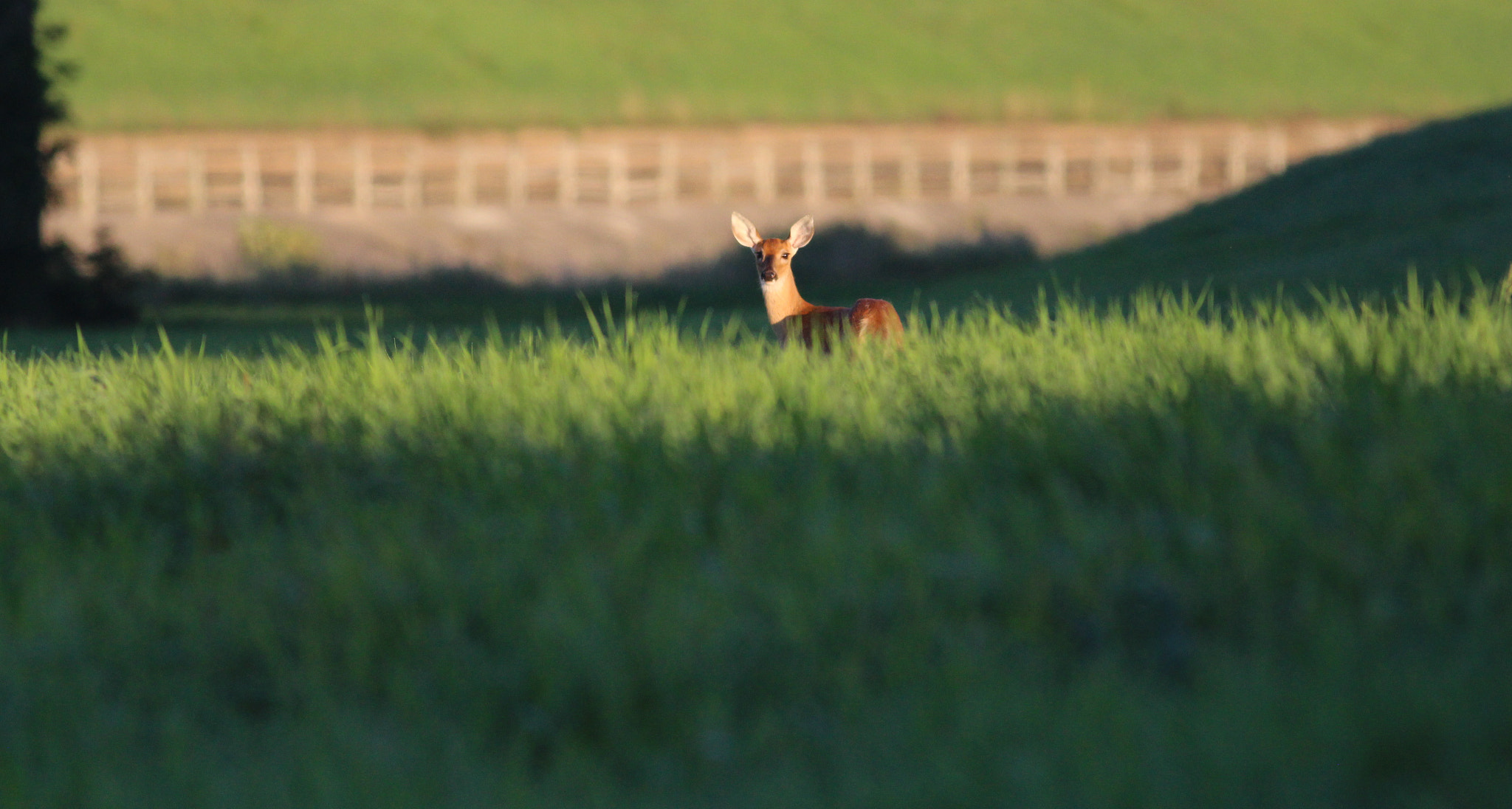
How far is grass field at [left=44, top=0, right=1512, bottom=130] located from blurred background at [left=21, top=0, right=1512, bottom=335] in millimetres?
189

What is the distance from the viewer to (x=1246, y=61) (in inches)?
2452

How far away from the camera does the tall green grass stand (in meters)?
3.99

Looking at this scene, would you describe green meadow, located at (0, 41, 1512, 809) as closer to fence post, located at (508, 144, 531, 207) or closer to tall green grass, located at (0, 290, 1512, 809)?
tall green grass, located at (0, 290, 1512, 809)

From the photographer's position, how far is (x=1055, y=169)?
1822 inches

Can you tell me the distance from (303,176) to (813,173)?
1407cm

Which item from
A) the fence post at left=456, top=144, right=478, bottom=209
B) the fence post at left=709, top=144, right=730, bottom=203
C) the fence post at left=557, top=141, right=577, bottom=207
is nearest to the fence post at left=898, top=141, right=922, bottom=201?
the fence post at left=709, top=144, right=730, bottom=203

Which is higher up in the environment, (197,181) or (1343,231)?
(197,181)

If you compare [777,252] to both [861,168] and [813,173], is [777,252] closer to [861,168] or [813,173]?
[813,173]

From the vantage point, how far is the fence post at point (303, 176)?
43.5 m

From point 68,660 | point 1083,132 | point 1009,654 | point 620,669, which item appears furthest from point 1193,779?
point 1083,132

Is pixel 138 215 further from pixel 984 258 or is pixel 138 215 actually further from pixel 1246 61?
pixel 1246 61

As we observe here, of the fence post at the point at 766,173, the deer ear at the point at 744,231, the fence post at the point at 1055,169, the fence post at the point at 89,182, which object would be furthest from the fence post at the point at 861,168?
the deer ear at the point at 744,231

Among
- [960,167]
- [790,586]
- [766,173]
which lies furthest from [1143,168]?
[790,586]

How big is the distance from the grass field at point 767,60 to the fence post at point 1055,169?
1.66m
